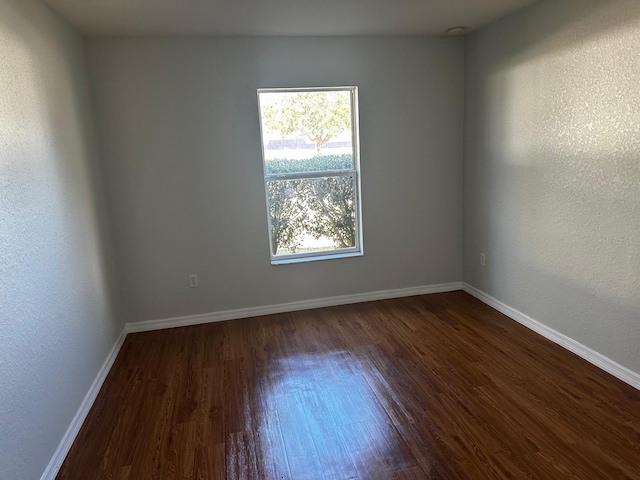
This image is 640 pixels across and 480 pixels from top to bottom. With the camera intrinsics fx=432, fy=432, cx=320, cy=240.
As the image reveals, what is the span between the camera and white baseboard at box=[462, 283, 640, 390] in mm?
2539

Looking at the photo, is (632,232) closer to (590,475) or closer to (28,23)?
(590,475)

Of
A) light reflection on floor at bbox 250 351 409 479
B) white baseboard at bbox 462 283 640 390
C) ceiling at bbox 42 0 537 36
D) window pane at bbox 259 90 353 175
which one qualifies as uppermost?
ceiling at bbox 42 0 537 36

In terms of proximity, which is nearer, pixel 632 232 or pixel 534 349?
pixel 632 232

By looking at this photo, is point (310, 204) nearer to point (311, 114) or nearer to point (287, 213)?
point (287, 213)

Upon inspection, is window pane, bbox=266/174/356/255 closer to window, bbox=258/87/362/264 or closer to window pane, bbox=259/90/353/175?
window, bbox=258/87/362/264

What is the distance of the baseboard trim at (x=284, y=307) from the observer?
3.69 metres

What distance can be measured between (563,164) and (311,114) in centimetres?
198

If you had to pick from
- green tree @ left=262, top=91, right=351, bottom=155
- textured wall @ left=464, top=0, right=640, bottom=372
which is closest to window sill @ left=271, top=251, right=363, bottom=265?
green tree @ left=262, top=91, right=351, bottom=155

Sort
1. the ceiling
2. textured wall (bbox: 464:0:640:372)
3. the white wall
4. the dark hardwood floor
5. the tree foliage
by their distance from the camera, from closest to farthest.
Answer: the dark hardwood floor
textured wall (bbox: 464:0:640:372)
the ceiling
the white wall
the tree foliage

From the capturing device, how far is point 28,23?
87.2 inches

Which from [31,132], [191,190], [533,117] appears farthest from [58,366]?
[533,117]

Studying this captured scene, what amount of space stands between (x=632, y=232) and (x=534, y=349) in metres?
1.02

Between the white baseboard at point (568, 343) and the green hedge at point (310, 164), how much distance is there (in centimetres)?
173

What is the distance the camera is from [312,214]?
391 cm
